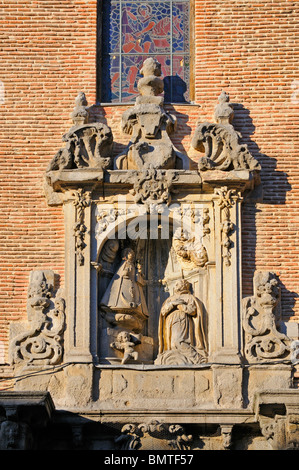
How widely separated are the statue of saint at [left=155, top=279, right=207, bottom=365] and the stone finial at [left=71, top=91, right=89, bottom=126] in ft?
7.93

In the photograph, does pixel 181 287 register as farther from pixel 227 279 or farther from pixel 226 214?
pixel 226 214

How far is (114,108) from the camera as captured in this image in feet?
59.9

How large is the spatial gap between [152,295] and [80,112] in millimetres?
2486

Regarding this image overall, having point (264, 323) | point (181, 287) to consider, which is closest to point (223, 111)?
point (181, 287)

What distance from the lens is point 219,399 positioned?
16.5 m

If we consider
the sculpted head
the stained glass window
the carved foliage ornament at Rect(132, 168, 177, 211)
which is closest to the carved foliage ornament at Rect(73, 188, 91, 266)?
the carved foliage ornament at Rect(132, 168, 177, 211)

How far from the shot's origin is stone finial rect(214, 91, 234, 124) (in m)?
17.9

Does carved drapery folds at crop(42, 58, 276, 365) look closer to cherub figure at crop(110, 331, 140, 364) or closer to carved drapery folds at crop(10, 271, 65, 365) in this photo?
cherub figure at crop(110, 331, 140, 364)

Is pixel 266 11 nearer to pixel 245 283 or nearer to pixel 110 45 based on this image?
pixel 110 45

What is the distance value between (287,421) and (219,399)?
1.01m

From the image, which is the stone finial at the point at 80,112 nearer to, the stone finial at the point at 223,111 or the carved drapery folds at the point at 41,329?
the stone finial at the point at 223,111

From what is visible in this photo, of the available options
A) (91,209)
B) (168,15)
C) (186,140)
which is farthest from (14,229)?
(168,15)

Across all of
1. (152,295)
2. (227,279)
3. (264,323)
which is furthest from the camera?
(152,295)
